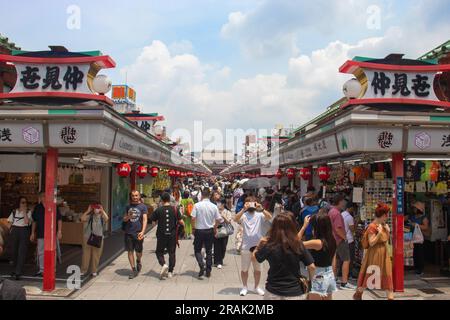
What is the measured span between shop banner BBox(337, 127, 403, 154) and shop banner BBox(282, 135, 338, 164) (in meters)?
1.42

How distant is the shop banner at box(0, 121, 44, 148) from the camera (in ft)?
26.0

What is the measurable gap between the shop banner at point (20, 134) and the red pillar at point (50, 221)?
390mm

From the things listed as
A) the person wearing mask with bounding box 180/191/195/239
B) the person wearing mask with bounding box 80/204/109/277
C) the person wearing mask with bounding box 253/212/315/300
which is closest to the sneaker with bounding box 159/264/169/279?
the person wearing mask with bounding box 80/204/109/277

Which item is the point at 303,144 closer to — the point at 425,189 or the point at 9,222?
the point at 425,189

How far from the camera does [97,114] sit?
7680mm

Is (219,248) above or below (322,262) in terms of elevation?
below

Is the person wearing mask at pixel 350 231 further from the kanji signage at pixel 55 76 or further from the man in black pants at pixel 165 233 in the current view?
the kanji signage at pixel 55 76

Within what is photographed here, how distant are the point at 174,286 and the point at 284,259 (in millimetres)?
4492

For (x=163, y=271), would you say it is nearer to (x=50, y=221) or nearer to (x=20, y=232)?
(x=50, y=221)

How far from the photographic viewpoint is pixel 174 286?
8.50 m

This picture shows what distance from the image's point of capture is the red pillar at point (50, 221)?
8023 millimetres

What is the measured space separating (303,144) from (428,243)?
191 inches

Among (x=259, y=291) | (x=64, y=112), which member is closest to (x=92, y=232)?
(x=64, y=112)

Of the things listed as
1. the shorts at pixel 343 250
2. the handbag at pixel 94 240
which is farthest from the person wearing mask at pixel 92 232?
the shorts at pixel 343 250
